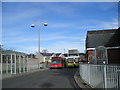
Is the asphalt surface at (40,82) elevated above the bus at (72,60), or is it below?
below

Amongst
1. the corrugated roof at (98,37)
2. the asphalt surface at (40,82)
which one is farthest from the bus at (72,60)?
the asphalt surface at (40,82)

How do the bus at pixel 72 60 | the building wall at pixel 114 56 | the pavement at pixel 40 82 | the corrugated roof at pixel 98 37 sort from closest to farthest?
the pavement at pixel 40 82
the building wall at pixel 114 56
the corrugated roof at pixel 98 37
the bus at pixel 72 60

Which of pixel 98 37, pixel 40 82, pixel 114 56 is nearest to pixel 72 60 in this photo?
pixel 98 37

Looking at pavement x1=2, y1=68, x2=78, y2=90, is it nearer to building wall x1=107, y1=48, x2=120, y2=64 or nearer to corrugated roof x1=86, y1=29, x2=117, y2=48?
building wall x1=107, y1=48, x2=120, y2=64

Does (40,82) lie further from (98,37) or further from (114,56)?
(98,37)

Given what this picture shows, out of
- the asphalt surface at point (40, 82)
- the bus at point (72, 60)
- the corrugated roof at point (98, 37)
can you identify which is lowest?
the asphalt surface at point (40, 82)

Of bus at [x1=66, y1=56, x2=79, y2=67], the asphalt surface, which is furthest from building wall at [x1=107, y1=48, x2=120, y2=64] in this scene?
the asphalt surface

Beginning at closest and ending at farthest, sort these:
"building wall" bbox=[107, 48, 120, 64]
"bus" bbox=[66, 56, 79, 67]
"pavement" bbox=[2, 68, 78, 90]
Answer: "pavement" bbox=[2, 68, 78, 90], "building wall" bbox=[107, 48, 120, 64], "bus" bbox=[66, 56, 79, 67]

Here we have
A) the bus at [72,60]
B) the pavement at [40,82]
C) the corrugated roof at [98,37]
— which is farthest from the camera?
the bus at [72,60]

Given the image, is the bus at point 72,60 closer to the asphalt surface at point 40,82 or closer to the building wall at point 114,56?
the building wall at point 114,56

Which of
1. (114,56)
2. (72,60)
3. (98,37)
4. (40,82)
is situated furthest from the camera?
(72,60)

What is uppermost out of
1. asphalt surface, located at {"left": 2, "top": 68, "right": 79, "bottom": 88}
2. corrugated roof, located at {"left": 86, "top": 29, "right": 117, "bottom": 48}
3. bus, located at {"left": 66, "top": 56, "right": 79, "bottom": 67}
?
corrugated roof, located at {"left": 86, "top": 29, "right": 117, "bottom": 48}

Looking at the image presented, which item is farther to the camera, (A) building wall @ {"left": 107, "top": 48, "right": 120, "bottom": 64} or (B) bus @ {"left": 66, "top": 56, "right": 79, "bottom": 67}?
(B) bus @ {"left": 66, "top": 56, "right": 79, "bottom": 67}

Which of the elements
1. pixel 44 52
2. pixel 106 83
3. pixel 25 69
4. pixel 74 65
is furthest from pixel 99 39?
pixel 44 52
